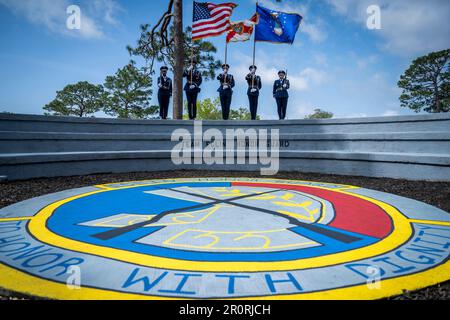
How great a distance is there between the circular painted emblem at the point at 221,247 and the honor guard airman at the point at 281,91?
6887 mm

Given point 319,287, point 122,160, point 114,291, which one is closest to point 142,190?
point 122,160

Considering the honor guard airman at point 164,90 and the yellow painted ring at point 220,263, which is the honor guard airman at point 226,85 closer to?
the honor guard airman at point 164,90

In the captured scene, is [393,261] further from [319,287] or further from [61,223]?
[61,223]

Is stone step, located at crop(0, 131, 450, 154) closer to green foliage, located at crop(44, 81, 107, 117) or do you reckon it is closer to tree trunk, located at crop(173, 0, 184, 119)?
tree trunk, located at crop(173, 0, 184, 119)

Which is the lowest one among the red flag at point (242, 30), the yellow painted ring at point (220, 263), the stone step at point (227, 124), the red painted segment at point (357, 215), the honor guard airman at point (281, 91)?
the yellow painted ring at point (220, 263)

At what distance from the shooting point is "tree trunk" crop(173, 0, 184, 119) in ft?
39.9

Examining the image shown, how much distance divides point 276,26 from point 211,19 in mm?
2640

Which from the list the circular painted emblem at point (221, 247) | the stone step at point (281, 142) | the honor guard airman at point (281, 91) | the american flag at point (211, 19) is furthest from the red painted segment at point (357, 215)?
the american flag at point (211, 19)

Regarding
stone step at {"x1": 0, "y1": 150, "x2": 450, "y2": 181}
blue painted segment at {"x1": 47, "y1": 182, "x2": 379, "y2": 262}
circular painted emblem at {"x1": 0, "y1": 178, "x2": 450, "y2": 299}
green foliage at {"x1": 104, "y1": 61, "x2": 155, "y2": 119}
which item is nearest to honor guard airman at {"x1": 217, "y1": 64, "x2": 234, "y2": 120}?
stone step at {"x1": 0, "y1": 150, "x2": 450, "y2": 181}

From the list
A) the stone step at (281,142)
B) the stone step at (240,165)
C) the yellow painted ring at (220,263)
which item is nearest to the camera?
the yellow painted ring at (220,263)

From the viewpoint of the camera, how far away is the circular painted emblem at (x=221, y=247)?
1.65 meters

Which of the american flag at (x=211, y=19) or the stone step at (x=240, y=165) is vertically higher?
the american flag at (x=211, y=19)
